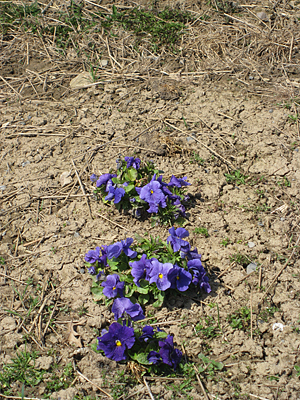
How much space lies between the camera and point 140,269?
2.64 metres

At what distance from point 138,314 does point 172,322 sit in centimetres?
28

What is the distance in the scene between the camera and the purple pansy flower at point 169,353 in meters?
2.31

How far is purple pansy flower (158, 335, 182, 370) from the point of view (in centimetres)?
231

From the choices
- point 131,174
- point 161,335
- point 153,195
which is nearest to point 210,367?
point 161,335

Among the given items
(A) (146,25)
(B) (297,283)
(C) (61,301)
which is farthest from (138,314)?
(A) (146,25)

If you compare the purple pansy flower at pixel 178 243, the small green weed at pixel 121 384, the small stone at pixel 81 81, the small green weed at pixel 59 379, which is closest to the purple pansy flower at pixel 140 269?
the purple pansy flower at pixel 178 243

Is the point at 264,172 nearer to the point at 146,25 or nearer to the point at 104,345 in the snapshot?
the point at 104,345

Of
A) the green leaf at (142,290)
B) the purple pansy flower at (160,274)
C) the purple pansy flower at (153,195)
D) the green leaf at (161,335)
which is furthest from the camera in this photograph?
the purple pansy flower at (153,195)

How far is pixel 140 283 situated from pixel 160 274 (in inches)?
7.6

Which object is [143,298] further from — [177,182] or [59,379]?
[177,182]

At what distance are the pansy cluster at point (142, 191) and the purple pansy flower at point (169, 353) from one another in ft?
3.67

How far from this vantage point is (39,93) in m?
4.55

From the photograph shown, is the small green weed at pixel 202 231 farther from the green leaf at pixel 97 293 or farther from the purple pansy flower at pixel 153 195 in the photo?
the green leaf at pixel 97 293

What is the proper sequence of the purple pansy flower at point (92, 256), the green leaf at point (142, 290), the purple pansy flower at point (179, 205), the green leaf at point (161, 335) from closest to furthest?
1. the green leaf at point (161, 335)
2. the green leaf at point (142, 290)
3. the purple pansy flower at point (92, 256)
4. the purple pansy flower at point (179, 205)
